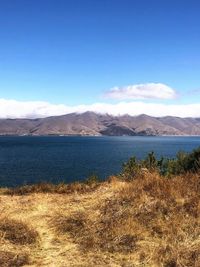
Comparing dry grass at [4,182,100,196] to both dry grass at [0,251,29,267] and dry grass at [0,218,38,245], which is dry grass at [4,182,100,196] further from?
dry grass at [0,251,29,267]

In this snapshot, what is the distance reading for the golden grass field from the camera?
1005 centimetres

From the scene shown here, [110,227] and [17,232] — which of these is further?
[110,227]

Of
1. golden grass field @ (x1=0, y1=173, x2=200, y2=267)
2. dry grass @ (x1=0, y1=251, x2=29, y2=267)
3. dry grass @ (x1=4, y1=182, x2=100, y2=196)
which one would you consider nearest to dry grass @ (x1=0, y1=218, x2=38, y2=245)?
golden grass field @ (x1=0, y1=173, x2=200, y2=267)

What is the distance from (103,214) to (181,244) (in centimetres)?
382

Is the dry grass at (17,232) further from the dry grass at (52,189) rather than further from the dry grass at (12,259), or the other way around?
the dry grass at (52,189)

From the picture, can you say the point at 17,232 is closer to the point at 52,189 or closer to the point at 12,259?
the point at 12,259

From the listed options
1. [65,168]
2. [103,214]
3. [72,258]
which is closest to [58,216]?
[103,214]

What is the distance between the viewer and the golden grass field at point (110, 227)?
10.0 meters

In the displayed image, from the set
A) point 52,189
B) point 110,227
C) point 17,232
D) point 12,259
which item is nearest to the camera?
point 12,259

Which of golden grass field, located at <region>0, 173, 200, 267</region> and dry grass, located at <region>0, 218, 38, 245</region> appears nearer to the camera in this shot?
golden grass field, located at <region>0, 173, 200, 267</region>

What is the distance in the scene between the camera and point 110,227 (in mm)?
12188

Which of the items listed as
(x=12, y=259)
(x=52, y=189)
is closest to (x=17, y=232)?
(x=12, y=259)

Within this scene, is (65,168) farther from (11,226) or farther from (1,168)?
(11,226)

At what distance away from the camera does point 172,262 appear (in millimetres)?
9531
